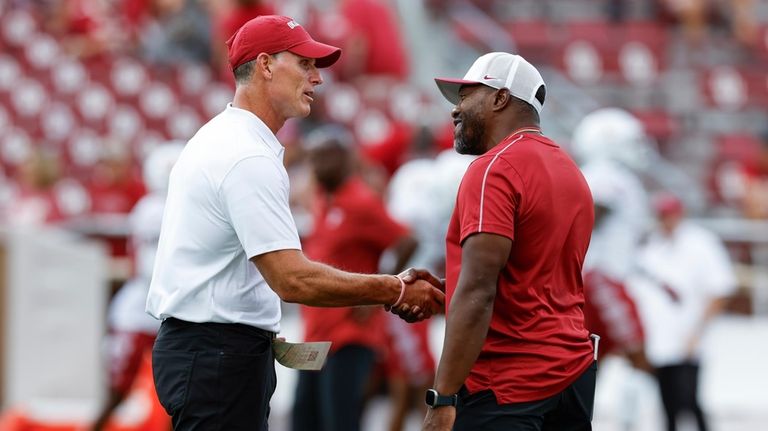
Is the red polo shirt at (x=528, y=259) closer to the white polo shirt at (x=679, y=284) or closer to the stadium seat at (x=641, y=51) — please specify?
the white polo shirt at (x=679, y=284)

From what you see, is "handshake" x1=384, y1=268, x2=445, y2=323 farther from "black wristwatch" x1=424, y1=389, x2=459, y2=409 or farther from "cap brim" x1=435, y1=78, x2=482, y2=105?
"cap brim" x1=435, y1=78, x2=482, y2=105

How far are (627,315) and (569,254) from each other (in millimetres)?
3820

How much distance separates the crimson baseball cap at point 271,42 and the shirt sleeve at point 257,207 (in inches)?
16.3

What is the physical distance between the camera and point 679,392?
29.8 ft

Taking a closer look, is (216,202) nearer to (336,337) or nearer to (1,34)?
(336,337)

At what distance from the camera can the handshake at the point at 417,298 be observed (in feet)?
16.1

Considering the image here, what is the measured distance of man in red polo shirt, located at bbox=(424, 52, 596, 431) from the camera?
14.7 ft

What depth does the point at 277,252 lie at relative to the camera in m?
4.58

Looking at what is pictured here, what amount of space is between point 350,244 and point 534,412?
3.30m

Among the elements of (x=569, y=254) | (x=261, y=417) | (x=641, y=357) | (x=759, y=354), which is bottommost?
(x=759, y=354)

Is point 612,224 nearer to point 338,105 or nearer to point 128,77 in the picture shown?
point 338,105

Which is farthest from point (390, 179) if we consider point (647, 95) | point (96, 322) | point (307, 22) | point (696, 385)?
point (647, 95)

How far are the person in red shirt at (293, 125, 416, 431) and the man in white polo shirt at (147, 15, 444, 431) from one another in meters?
2.73

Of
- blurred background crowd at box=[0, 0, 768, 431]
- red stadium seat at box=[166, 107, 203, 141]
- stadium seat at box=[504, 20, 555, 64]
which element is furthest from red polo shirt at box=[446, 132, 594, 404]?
stadium seat at box=[504, 20, 555, 64]
